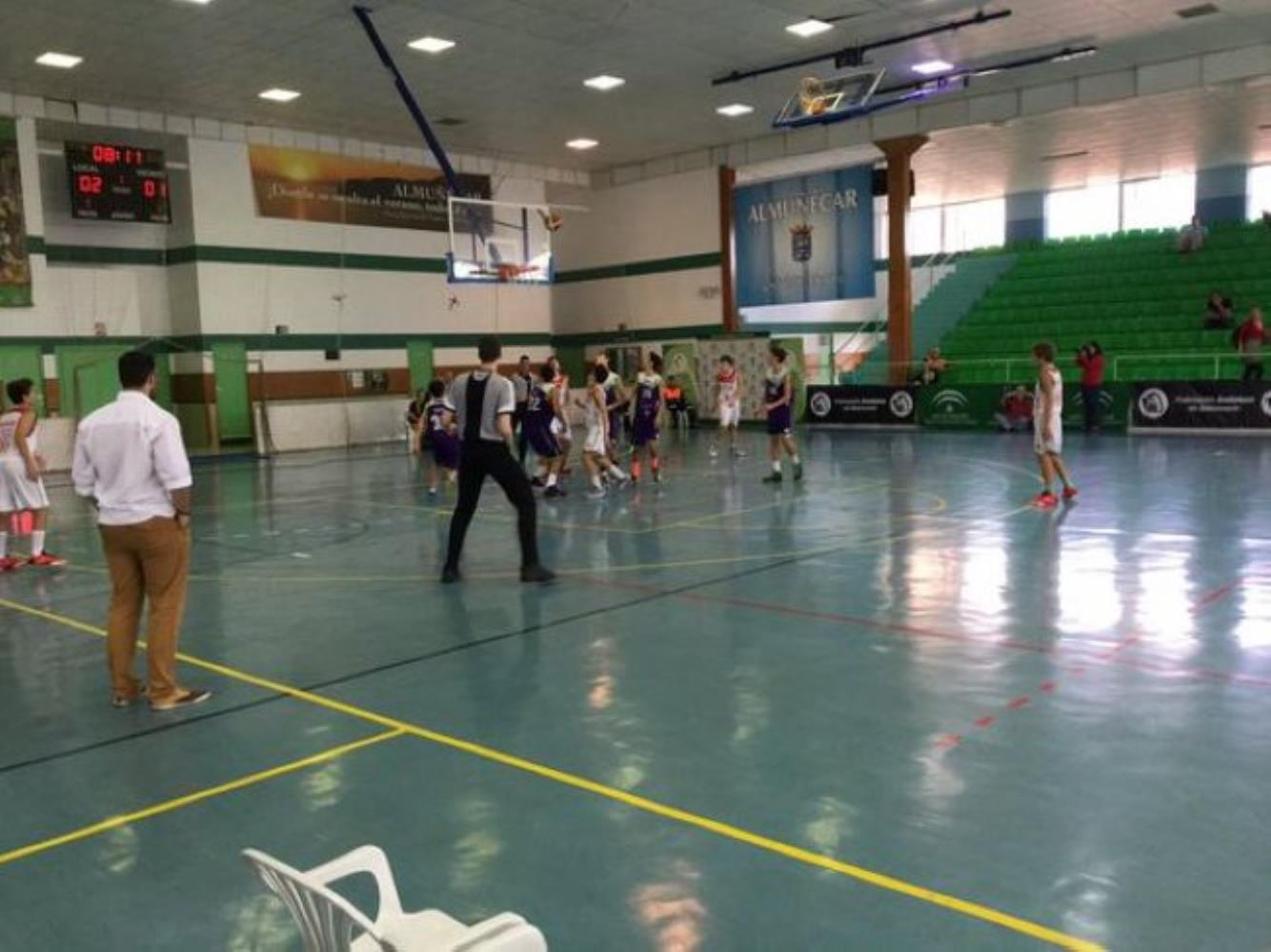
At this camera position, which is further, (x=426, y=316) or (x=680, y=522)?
(x=426, y=316)

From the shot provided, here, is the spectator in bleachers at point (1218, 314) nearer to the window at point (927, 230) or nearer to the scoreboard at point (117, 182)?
the window at point (927, 230)

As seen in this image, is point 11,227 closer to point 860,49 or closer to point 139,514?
point 860,49

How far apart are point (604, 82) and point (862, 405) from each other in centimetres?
1022

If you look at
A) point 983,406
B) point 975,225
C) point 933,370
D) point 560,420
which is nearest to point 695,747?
point 560,420

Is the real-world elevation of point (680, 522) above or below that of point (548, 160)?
below

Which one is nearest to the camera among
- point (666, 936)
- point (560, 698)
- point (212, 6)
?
point (666, 936)

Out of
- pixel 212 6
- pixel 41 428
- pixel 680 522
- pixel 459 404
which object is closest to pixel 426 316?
pixel 41 428

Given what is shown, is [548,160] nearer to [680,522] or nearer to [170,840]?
[680,522]

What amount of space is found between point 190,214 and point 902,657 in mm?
23843

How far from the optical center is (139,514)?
584 centimetres

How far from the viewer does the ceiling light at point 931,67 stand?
22.6m

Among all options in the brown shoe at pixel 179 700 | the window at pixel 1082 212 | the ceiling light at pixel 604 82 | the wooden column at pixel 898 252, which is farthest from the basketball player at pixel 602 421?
the window at pixel 1082 212

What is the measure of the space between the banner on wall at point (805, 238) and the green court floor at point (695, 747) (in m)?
18.4

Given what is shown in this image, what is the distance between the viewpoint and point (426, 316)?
102 ft
